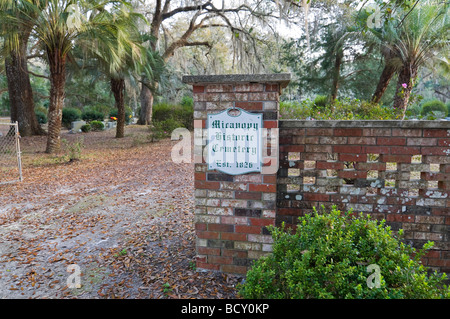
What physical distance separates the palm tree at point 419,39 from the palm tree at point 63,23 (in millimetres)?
8154

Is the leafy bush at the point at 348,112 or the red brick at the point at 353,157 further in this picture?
the leafy bush at the point at 348,112

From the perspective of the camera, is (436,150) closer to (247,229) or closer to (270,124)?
(270,124)

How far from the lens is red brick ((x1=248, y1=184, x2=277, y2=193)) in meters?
2.70

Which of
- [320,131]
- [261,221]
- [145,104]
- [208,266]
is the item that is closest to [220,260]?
[208,266]

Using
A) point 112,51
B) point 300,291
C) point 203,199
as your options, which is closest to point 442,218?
point 300,291

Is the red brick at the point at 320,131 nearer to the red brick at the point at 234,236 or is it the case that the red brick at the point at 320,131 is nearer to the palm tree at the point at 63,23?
the red brick at the point at 234,236

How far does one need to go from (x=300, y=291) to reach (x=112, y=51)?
28.2 feet

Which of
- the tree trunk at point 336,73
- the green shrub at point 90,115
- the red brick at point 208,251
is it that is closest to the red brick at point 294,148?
the red brick at point 208,251

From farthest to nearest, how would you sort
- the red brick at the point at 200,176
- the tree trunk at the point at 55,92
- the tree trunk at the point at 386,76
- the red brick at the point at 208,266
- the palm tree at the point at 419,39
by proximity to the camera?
1. the tree trunk at the point at 386,76
2. the tree trunk at the point at 55,92
3. the palm tree at the point at 419,39
4. the red brick at the point at 208,266
5. the red brick at the point at 200,176

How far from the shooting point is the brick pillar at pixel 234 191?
2621 mm

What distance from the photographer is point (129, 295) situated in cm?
262

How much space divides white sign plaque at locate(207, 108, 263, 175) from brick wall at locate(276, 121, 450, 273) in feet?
0.95

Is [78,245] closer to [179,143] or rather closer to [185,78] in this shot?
[185,78]

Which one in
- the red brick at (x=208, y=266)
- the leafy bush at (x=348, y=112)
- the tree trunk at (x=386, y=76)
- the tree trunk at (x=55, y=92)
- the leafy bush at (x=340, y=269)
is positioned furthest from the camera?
the tree trunk at (x=386, y=76)
